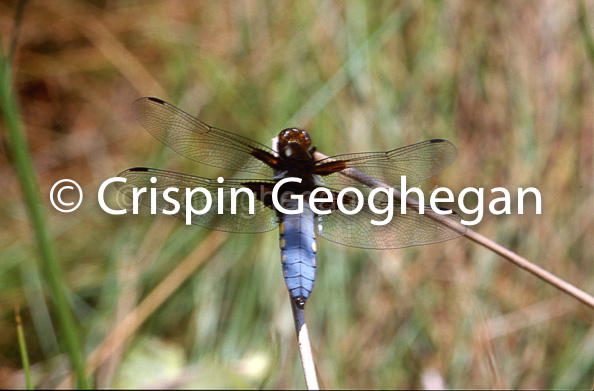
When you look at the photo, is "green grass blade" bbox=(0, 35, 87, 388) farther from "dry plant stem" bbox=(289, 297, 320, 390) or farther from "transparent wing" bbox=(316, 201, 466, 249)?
"transparent wing" bbox=(316, 201, 466, 249)

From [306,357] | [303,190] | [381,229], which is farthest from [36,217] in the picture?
[381,229]

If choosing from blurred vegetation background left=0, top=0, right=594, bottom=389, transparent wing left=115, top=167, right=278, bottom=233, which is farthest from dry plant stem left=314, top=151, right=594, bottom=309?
blurred vegetation background left=0, top=0, right=594, bottom=389

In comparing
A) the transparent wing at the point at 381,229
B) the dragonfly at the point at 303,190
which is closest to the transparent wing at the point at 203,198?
the dragonfly at the point at 303,190

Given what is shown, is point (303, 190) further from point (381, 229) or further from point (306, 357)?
point (306, 357)

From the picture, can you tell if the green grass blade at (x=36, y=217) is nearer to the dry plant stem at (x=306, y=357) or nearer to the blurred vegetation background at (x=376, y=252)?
the dry plant stem at (x=306, y=357)

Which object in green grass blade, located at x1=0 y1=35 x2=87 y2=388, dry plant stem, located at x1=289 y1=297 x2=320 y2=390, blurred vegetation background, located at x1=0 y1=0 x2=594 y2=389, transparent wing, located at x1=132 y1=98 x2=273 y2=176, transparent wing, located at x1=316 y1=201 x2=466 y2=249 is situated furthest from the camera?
blurred vegetation background, located at x1=0 y1=0 x2=594 y2=389
